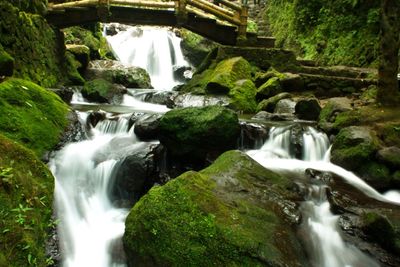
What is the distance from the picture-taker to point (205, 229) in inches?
145

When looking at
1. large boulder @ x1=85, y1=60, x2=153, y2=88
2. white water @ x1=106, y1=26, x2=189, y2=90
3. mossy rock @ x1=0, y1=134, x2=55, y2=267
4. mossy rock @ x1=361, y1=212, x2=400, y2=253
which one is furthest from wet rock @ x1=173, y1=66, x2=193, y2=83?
mossy rock @ x1=0, y1=134, x2=55, y2=267

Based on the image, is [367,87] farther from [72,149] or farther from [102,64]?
[102,64]

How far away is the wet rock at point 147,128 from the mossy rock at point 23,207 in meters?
2.96

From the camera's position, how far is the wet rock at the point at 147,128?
6.91m

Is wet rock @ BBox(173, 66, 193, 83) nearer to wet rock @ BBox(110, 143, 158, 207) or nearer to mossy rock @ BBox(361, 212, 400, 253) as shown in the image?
wet rock @ BBox(110, 143, 158, 207)

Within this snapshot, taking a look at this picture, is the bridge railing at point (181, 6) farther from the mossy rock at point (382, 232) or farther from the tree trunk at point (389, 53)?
the mossy rock at point (382, 232)

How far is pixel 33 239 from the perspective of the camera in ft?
11.0

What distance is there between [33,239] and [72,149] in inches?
115

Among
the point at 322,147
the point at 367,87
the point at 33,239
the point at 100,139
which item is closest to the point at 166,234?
the point at 33,239

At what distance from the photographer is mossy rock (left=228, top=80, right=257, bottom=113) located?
→ 1020cm

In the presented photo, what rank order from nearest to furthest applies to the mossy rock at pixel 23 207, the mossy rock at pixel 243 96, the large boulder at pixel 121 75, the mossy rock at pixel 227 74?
the mossy rock at pixel 23 207
the mossy rock at pixel 243 96
the mossy rock at pixel 227 74
the large boulder at pixel 121 75

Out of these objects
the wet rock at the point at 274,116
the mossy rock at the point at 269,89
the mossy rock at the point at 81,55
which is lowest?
the wet rock at the point at 274,116

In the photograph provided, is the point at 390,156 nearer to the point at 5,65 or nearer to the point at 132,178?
the point at 132,178

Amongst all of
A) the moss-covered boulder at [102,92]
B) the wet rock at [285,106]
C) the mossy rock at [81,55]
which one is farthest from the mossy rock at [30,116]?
the mossy rock at [81,55]
